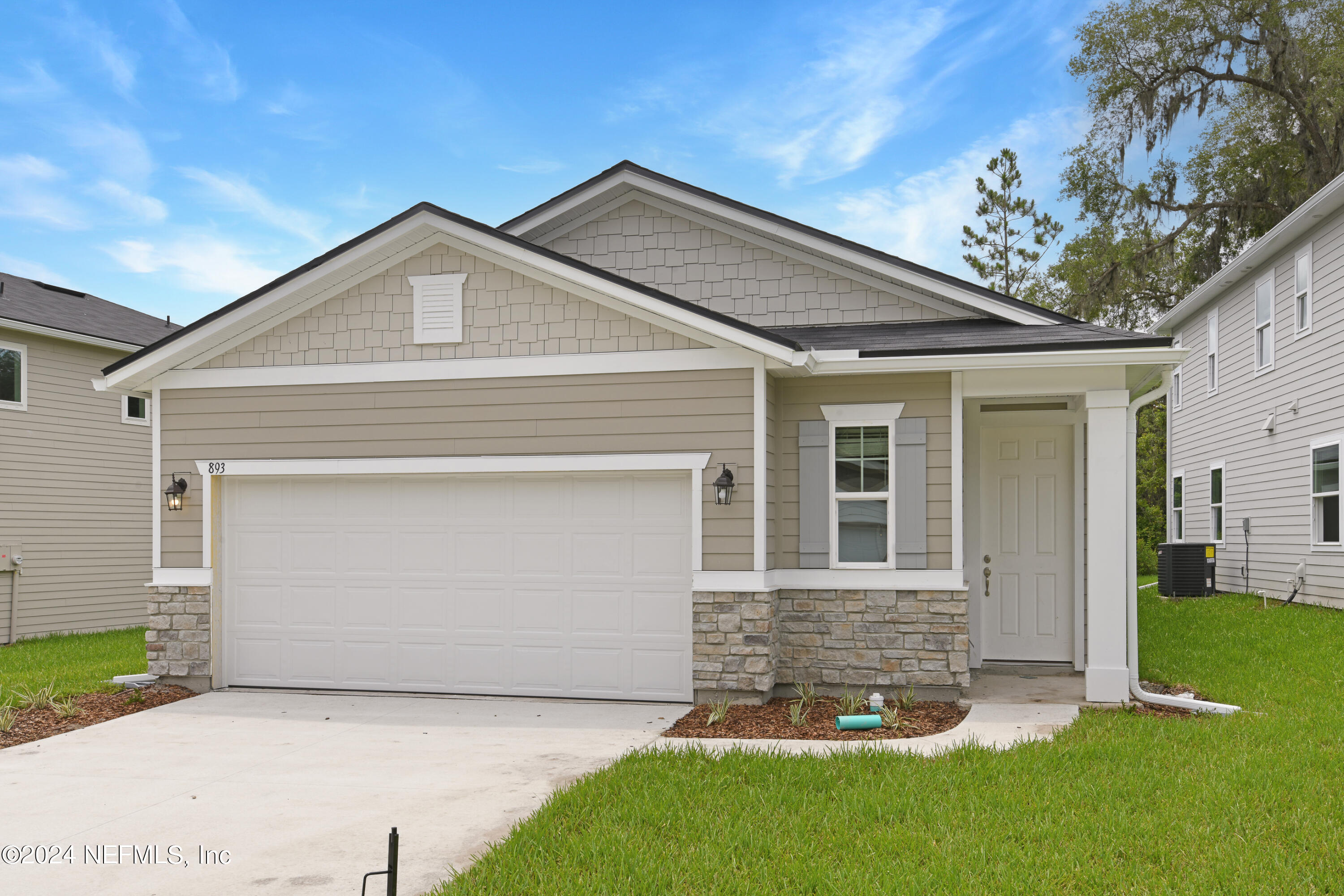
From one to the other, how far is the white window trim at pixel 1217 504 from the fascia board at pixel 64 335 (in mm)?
17609

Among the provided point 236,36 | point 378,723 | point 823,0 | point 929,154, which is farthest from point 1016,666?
point 929,154

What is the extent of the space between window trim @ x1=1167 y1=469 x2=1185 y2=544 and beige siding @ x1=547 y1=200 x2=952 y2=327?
44.6 ft

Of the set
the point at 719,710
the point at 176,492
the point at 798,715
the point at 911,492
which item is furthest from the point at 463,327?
the point at 798,715

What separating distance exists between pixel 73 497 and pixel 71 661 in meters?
4.46

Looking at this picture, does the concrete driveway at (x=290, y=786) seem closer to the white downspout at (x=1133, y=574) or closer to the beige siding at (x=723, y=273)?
the white downspout at (x=1133, y=574)

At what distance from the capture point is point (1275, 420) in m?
15.7

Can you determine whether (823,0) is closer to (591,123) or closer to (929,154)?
(591,123)

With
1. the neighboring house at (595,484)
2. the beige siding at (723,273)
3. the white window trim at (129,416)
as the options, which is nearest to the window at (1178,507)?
the neighboring house at (595,484)

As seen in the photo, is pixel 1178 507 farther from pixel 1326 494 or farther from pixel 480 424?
pixel 480 424

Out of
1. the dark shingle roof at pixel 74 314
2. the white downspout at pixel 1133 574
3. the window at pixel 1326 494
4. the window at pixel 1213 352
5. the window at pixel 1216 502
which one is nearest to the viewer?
the white downspout at pixel 1133 574

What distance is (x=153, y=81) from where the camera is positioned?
1742 centimetres

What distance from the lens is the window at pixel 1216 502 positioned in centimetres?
1867

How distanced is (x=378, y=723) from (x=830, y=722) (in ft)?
11.4

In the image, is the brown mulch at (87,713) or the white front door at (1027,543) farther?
the white front door at (1027,543)
